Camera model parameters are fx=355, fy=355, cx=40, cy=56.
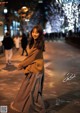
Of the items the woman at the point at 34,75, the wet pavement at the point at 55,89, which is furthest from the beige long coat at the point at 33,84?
the wet pavement at the point at 55,89

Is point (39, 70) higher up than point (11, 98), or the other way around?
point (39, 70)

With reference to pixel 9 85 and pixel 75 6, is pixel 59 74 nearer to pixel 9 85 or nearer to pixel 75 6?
pixel 9 85

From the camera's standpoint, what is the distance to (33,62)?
25.0 ft

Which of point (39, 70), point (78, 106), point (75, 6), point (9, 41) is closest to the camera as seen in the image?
point (39, 70)

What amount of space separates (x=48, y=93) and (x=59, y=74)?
490 cm

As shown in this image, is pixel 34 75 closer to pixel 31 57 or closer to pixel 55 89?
pixel 31 57

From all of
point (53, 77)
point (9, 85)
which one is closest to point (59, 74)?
point (53, 77)

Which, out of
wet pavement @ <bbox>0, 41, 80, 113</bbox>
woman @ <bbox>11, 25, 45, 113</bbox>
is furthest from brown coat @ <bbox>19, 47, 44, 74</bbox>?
wet pavement @ <bbox>0, 41, 80, 113</bbox>

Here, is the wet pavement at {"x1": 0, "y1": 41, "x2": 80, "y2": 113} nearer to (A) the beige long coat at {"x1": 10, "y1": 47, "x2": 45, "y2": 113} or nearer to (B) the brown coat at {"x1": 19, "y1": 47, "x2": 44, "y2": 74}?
(A) the beige long coat at {"x1": 10, "y1": 47, "x2": 45, "y2": 113}

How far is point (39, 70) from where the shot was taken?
7.59m

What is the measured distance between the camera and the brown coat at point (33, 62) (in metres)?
7.60

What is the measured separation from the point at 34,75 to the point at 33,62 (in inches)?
11.0

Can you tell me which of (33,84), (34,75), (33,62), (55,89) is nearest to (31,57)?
(33,62)

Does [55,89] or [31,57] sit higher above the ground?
[31,57]
